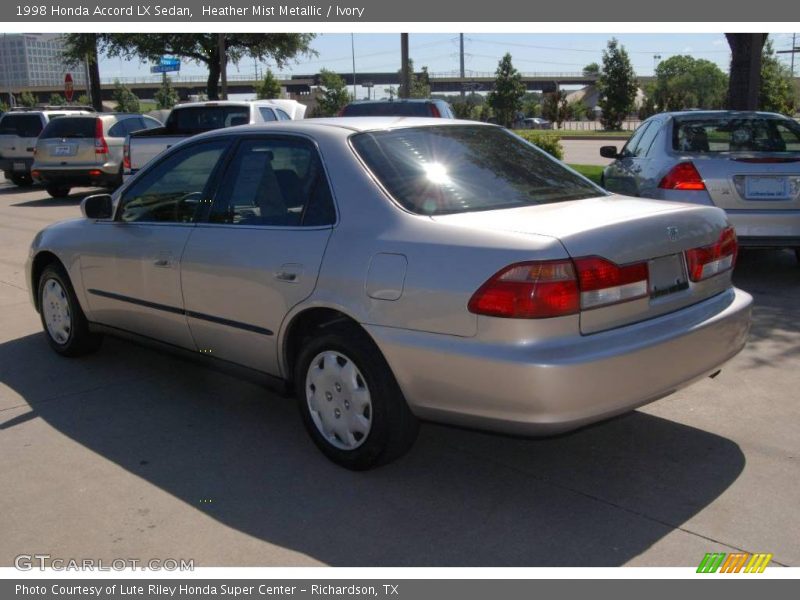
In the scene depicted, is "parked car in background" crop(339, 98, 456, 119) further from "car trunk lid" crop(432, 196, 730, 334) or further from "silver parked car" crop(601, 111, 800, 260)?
"car trunk lid" crop(432, 196, 730, 334)

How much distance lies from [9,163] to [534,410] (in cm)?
2079

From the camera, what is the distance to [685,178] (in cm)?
771

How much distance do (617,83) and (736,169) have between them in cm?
4948

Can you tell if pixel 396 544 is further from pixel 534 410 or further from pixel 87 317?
pixel 87 317

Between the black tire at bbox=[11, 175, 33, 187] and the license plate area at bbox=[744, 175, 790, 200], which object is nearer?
the license plate area at bbox=[744, 175, 790, 200]

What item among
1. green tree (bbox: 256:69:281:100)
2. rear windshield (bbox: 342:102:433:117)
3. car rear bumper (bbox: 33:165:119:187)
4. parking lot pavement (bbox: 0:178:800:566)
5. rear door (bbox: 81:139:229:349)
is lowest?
parking lot pavement (bbox: 0:178:800:566)

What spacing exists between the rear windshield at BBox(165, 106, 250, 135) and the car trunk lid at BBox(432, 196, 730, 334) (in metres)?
11.2

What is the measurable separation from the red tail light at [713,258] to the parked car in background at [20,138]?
19.6 m

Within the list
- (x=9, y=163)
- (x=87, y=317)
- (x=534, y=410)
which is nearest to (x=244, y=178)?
(x=87, y=317)

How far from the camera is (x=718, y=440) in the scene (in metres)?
4.40

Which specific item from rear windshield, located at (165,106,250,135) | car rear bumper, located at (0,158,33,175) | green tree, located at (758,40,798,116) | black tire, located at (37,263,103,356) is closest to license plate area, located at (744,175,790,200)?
black tire, located at (37,263,103,356)

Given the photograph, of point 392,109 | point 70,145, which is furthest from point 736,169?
point 70,145

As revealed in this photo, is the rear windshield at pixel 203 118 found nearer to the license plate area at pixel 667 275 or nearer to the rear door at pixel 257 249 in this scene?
the rear door at pixel 257 249

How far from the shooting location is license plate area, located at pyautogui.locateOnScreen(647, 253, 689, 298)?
378 centimetres
